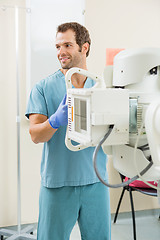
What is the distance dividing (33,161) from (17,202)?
0.36m

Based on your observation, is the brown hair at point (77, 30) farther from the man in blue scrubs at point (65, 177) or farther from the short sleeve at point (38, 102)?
the short sleeve at point (38, 102)

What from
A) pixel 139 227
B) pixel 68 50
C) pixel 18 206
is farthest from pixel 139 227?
pixel 68 50

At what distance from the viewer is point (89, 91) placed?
833 millimetres

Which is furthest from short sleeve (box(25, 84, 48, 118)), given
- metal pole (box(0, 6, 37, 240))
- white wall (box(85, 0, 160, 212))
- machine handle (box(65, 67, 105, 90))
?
white wall (box(85, 0, 160, 212))

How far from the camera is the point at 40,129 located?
4.80 feet

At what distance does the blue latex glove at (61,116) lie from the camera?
3.97 feet

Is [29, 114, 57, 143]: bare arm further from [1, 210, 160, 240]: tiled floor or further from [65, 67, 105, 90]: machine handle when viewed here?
[1, 210, 160, 240]: tiled floor

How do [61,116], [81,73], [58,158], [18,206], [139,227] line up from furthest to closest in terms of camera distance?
[139,227]
[18,206]
[58,158]
[61,116]
[81,73]

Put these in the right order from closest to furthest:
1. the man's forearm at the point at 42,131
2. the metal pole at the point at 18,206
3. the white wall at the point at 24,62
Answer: the man's forearm at the point at 42,131 < the metal pole at the point at 18,206 < the white wall at the point at 24,62

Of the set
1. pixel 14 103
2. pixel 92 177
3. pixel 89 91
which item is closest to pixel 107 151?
pixel 89 91

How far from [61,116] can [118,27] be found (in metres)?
1.82

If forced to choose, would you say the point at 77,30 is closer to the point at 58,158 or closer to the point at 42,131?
the point at 42,131

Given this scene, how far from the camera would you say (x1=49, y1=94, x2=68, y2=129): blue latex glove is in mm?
1209

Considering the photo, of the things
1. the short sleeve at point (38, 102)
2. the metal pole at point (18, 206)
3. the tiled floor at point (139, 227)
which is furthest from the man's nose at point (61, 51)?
the tiled floor at point (139, 227)
